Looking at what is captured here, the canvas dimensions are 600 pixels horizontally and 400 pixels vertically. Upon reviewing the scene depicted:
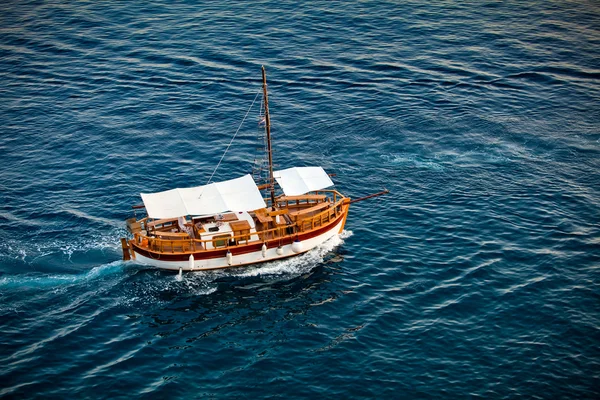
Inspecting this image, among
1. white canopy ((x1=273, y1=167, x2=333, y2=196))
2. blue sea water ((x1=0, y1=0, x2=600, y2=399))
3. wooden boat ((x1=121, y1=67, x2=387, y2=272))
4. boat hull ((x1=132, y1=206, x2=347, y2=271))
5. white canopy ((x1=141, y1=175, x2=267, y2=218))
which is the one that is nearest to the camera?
blue sea water ((x1=0, y1=0, x2=600, y2=399))

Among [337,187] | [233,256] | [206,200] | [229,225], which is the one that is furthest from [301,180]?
[337,187]

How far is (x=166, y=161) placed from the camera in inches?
3231

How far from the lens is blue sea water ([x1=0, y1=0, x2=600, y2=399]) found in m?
52.3

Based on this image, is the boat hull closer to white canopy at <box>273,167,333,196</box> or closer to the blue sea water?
the blue sea water

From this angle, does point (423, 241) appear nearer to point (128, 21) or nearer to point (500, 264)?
point (500, 264)

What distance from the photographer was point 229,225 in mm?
64000

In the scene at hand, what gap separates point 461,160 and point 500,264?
2149 centimetres

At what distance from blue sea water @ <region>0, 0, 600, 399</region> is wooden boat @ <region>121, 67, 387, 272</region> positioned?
186 cm

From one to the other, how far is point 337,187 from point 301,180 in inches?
446

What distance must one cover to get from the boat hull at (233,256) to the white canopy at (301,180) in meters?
4.12

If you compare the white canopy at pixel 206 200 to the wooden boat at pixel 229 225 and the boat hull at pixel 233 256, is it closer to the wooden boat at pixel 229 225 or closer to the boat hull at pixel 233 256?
the wooden boat at pixel 229 225

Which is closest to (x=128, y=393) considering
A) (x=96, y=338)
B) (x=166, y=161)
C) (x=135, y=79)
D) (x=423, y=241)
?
(x=96, y=338)

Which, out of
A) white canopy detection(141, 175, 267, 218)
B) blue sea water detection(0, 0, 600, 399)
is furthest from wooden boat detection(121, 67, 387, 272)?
blue sea water detection(0, 0, 600, 399)

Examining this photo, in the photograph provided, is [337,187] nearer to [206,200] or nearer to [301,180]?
[301,180]
